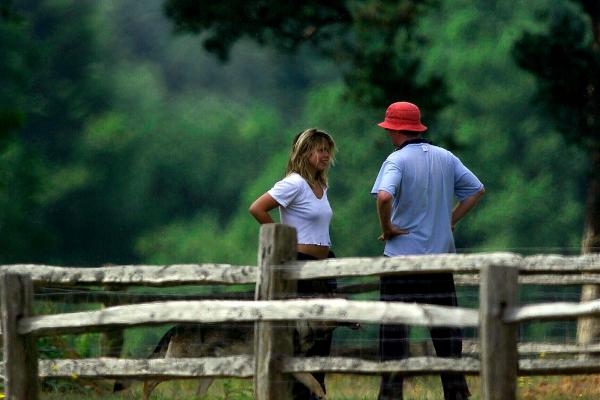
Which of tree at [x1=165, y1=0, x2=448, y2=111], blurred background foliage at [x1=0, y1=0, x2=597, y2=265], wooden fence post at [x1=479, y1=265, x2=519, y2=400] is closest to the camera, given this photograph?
wooden fence post at [x1=479, y1=265, x2=519, y2=400]

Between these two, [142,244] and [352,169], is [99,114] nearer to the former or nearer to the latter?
[142,244]

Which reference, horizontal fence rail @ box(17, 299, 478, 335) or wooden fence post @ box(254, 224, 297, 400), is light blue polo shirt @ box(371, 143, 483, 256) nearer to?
wooden fence post @ box(254, 224, 297, 400)

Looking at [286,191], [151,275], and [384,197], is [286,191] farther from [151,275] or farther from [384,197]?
[151,275]

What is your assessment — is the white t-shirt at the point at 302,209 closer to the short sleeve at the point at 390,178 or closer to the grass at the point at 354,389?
the short sleeve at the point at 390,178

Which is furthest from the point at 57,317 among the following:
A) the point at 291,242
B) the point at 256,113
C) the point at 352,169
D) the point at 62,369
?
the point at 256,113

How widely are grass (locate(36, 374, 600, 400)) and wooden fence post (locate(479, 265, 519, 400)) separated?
2.65m

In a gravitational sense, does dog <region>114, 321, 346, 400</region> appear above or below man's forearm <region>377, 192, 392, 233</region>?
below

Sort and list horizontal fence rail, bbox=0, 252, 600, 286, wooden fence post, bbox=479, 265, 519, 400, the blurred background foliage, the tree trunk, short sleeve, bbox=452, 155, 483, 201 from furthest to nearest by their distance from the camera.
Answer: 1. the blurred background foliage
2. the tree trunk
3. short sleeve, bbox=452, 155, 483, 201
4. horizontal fence rail, bbox=0, 252, 600, 286
5. wooden fence post, bbox=479, 265, 519, 400

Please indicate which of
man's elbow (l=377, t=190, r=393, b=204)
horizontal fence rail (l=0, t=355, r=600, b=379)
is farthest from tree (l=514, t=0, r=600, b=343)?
horizontal fence rail (l=0, t=355, r=600, b=379)

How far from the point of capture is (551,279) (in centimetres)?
997

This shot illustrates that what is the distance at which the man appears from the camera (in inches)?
287

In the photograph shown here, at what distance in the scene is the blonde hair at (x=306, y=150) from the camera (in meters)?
7.61

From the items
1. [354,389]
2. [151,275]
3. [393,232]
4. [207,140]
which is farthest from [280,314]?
[207,140]

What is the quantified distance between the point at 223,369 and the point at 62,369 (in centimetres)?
114
